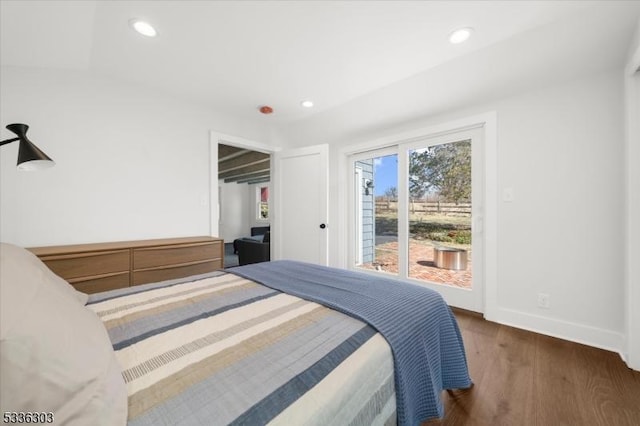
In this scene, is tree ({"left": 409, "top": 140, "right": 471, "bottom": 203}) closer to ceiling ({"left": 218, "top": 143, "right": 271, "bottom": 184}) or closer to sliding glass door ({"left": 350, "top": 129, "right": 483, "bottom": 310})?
sliding glass door ({"left": 350, "top": 129, "right": 483, "bottom": 310})

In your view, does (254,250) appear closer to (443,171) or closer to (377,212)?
(377,212)

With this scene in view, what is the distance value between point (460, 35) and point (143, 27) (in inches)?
84.0

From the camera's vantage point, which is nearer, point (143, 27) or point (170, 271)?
point (143, 27)

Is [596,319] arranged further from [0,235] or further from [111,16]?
[0,235]

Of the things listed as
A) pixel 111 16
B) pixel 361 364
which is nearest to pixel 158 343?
pixel 361 364

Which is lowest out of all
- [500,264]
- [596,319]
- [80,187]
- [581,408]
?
[581,408]

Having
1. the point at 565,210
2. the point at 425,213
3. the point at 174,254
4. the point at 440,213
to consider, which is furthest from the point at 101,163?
the point at 565,210

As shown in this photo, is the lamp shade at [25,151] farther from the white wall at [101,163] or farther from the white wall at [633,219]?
the white wall at [633,219]

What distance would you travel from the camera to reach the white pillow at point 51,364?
1.47 ft

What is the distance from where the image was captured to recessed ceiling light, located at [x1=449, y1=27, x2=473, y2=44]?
166cm

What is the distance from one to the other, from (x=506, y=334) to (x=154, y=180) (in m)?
3.60

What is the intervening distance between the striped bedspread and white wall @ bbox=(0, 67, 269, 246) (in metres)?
1.55

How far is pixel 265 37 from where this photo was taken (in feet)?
5.85

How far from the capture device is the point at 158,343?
0.83m
